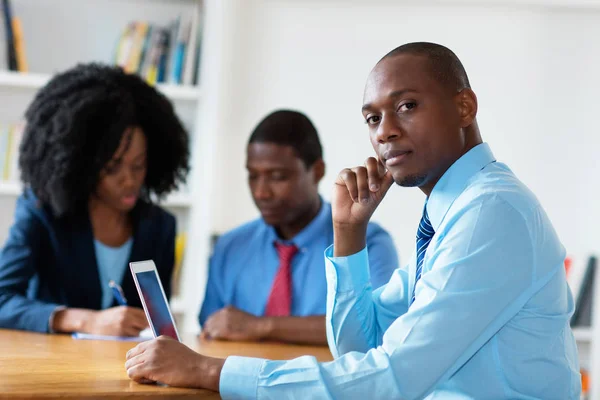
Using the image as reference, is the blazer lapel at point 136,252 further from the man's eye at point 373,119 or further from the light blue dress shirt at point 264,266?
the man's eye at point 373,119

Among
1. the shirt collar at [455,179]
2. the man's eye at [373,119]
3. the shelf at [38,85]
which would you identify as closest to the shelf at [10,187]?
the shelf at [38,85]

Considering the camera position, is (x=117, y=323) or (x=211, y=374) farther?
(x=117, y=323)

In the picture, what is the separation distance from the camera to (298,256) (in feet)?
7.57

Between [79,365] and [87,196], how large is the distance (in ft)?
3.27

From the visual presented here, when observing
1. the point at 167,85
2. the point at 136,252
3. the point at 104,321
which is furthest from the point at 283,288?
the point at 167,85

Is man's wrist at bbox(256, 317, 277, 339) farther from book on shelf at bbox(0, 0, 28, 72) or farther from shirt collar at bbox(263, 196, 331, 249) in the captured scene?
book on shelf at bbox(0, 0, 28, 72)

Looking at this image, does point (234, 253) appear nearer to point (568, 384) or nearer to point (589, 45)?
point (568, 384)

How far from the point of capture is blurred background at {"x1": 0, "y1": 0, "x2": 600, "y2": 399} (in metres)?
3.46

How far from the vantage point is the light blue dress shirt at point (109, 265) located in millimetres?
2283

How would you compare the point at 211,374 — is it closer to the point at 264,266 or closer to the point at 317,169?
the point at 264,266

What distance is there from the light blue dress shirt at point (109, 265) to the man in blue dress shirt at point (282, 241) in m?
0.26

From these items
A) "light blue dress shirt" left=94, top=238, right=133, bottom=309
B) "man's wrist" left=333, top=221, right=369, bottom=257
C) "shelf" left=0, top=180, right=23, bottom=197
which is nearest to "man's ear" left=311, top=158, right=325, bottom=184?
"light blue dress shirt" left=94, top=238, right=133, bottom=309

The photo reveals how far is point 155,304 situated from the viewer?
5.03ft

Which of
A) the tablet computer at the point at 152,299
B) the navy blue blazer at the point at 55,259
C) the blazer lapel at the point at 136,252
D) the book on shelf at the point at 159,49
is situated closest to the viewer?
the tablet computer at the point at 152,299
